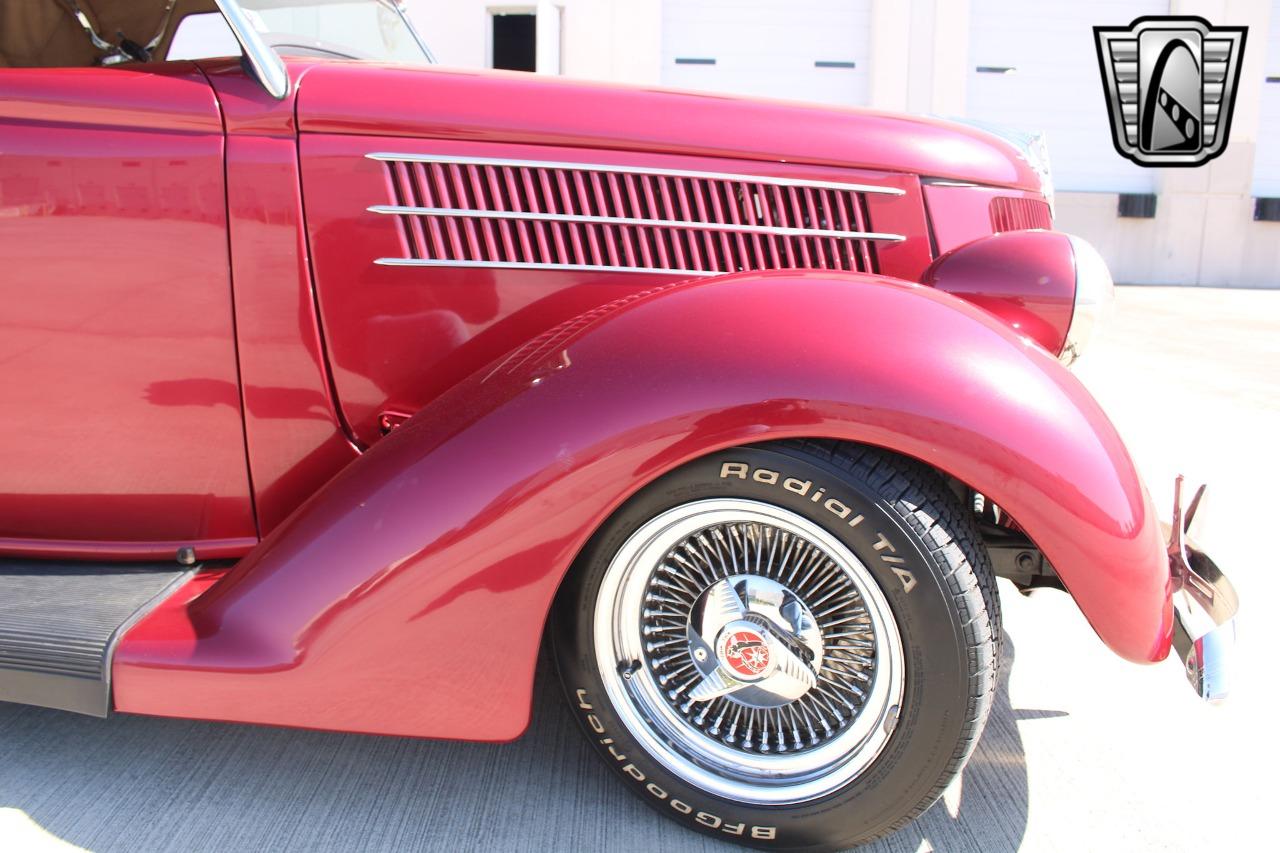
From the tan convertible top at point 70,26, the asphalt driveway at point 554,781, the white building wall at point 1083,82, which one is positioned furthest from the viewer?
the white building wall at point 1083,82

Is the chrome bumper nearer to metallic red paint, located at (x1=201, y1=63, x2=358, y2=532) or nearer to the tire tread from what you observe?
the tire tread

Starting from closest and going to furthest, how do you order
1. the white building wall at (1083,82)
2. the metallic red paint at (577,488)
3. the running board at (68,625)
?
the metallic red paint at (577,488) → the running board at (68,625) → the white building wall at (1083,82)

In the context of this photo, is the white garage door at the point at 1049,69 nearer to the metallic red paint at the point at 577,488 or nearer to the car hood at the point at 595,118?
the car hood at the point at 595,118

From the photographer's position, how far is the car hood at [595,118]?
192 centimetres

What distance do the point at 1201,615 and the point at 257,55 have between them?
2.08 metres

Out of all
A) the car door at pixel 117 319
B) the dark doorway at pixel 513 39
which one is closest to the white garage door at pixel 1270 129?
the dark doorway at pixel 513 39

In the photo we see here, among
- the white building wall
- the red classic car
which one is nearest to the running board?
the red classic car

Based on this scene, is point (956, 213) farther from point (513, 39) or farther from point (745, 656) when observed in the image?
point (513, 39)

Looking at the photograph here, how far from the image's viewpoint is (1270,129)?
44.8 feet

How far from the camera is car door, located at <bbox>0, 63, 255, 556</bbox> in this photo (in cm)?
184

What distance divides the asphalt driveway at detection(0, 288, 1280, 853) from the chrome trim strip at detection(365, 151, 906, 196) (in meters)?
1.25

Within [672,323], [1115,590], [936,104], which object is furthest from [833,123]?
[936,104]

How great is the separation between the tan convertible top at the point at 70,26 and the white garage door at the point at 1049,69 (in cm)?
1198

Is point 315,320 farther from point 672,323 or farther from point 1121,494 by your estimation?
point 1121,494
